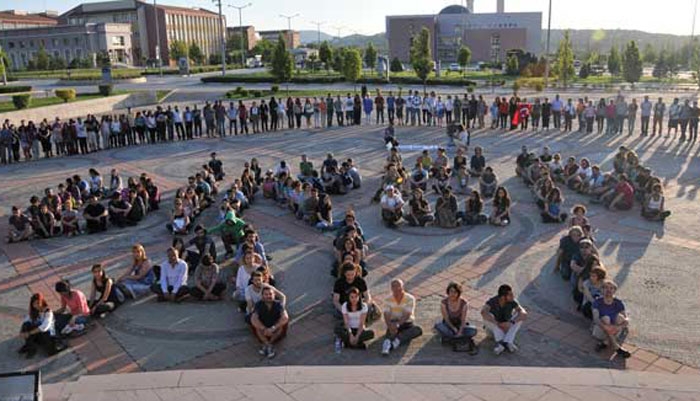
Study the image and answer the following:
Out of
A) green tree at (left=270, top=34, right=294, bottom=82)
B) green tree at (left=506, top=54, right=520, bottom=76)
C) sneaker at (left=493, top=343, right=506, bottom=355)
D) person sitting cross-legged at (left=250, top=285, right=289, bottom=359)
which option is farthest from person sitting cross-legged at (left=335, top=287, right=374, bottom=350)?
green tree at (left=506, top=54, right=520, bottom=76)

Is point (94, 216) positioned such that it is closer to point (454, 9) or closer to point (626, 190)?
point (626, 190)

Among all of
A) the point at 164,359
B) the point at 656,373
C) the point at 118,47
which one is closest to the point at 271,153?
the point at 164,359

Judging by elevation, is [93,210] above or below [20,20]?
below

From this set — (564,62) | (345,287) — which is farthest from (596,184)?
(564,62)

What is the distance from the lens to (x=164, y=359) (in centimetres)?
858

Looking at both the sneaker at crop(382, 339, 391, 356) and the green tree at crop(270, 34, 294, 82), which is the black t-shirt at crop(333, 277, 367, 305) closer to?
the sneaker at crop(382, 339, 391, 356)

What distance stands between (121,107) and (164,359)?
3951 centimetres

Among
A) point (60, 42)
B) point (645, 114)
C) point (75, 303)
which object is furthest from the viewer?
point (60, 42)

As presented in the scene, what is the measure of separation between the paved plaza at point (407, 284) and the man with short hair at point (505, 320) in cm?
19

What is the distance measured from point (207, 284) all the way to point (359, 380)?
13.2ft

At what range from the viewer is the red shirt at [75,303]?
951 centimetres

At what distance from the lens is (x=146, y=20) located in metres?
115

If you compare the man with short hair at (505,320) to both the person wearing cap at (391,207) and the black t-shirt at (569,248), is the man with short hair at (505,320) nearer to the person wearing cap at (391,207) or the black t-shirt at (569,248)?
the black t-shirt at (569,248)

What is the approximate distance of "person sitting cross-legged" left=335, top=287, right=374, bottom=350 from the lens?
8.62 m
